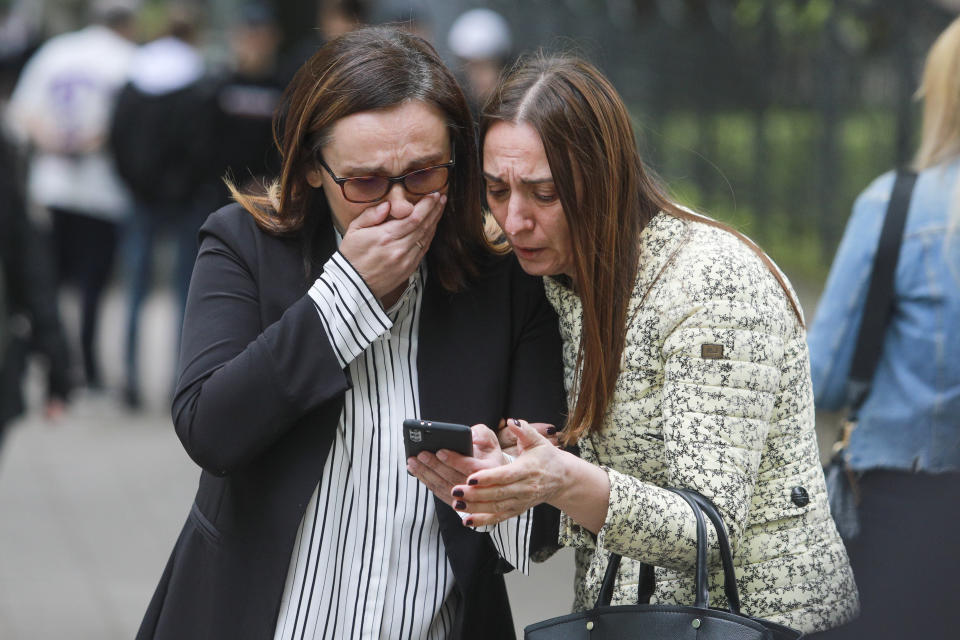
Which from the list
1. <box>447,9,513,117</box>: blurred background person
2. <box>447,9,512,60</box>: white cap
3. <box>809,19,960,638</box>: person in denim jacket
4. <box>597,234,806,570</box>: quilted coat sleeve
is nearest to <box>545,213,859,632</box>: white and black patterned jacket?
<box>597,234,806,570</box>: quilted coat sleeve

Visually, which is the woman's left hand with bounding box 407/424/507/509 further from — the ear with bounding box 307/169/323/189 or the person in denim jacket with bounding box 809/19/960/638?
the person in denim jacket with bounding box 809/19/960/638

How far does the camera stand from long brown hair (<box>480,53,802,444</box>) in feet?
7.76

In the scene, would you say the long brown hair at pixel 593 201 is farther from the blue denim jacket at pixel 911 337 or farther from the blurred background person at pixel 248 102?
the blurred background person at pixel 248 102

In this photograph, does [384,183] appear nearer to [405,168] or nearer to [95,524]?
[405,168]

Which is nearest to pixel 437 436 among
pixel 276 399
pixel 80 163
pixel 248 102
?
pixel 276 399

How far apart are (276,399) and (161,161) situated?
6720mm

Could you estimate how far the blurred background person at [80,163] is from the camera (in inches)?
355

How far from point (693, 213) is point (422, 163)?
522 millimetres

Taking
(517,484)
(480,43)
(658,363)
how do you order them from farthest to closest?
(480,43) → (658,363) → (517,484)

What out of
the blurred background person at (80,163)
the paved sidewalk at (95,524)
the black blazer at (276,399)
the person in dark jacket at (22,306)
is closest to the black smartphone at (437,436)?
the black blazer at (276,399)

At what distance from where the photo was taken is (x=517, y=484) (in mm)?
2115

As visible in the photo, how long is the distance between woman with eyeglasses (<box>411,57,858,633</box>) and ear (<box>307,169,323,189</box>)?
0.32 metres

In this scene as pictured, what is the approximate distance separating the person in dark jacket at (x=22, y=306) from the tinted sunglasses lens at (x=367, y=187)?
2.97 meters

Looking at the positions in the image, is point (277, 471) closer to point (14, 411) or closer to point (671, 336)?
point (671, 336)
